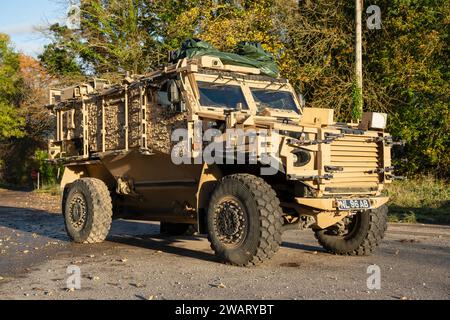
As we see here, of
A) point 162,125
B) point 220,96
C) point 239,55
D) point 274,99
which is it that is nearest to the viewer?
point 220,96

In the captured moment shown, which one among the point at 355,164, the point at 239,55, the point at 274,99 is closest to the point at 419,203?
the point at 274,99

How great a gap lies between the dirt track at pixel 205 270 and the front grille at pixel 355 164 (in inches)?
39.8

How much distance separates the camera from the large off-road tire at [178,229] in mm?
11812

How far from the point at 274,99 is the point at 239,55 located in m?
0.98

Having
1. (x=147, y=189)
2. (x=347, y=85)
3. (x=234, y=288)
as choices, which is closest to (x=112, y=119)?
(x=147, y=189)

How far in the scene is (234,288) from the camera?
6379 millimetres

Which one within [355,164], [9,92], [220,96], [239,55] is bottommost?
[355,164]

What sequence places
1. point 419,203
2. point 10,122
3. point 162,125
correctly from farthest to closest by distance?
point 10,122 < point 419,203 < point 162,125

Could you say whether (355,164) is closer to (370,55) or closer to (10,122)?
(370,55)

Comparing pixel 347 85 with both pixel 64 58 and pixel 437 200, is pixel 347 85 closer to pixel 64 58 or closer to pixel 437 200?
pixel 437 200

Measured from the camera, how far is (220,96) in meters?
9.08

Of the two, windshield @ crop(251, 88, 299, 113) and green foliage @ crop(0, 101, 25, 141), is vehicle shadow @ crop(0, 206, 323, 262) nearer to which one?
windshield @ crop(251, 88, 299, 113)

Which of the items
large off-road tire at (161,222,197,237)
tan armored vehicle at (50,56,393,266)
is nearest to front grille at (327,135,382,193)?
tan armored vehicle at (50,56,393,266)
